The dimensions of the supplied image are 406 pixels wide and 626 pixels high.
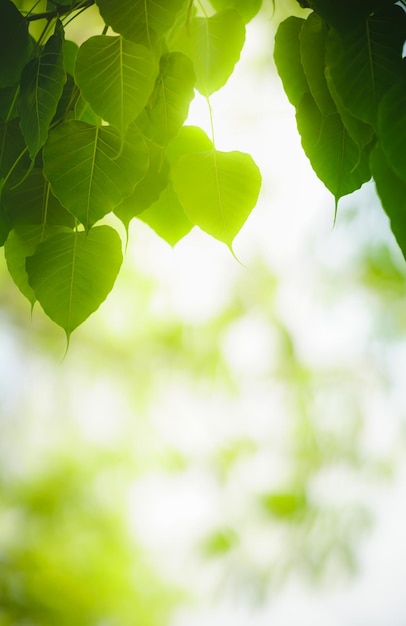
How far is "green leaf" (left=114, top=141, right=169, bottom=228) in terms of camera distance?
29 centimetres

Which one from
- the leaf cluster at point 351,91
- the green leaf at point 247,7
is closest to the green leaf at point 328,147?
the leaf cluster at point 351,91

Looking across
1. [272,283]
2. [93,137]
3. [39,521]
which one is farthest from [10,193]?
[39,521]

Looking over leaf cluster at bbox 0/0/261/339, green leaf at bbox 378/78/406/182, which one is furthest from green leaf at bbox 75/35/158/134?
green leaf at bbox 378/78/406/182

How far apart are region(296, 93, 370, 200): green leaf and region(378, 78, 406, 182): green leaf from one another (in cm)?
5

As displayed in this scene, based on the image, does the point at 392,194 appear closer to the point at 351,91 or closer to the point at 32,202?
the point at 351,91

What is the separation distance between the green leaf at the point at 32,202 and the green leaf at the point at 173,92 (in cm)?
6

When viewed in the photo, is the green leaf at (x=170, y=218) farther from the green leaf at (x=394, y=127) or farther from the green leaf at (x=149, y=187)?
the green leaf at (x=394, y=127)

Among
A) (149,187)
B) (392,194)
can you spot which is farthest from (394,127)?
(149,187)

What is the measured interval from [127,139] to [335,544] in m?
2.01

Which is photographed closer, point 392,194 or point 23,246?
point 392,194

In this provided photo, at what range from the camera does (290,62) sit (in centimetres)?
27

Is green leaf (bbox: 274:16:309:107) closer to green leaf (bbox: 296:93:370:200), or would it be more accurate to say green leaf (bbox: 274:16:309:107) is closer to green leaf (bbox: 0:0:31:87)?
green leaf (bbox: 296:93:370:200)

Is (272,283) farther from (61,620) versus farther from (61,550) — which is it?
(61,620)

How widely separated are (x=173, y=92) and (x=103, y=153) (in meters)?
0.04
